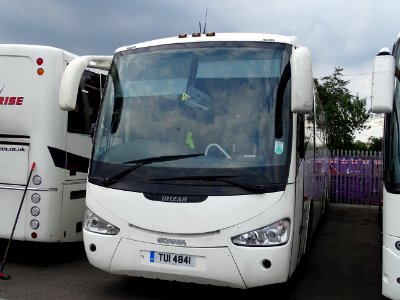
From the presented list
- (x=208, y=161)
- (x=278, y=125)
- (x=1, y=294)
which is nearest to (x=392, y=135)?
(x=278, y=125)

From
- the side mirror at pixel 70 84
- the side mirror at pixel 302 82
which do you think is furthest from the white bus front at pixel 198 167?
the side mirror at pixel 70 84

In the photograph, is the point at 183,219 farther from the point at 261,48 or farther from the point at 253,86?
the point at 261,48

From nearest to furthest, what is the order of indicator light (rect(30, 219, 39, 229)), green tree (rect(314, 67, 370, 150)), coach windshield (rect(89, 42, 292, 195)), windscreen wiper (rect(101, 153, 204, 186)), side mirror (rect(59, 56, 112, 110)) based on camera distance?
1. coach windshield (rect(89, 42, 292, 195))
2. windscreen wiper (rect(101, 153, 204, 186))
3. side mirror (rect(59, 56, 112, 110))
4. indicator light (rect(30, 219, 39, 229))
5. green tree (rect(314, 67, 370, 150))

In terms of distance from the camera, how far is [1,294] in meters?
5.52

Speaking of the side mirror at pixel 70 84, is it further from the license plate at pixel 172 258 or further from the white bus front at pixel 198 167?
the license plate at pixel 172 258

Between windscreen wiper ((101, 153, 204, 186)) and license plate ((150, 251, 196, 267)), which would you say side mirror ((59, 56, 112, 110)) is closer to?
windscreen wiper ((101, 153, 204, 186))

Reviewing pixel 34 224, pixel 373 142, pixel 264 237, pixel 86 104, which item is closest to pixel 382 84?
pixel 264 237

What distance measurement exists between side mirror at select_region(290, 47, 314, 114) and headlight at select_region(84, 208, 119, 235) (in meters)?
2.22

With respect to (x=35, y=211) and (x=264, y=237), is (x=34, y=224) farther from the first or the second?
(x=264, y=237)

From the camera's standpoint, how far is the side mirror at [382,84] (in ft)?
14.4

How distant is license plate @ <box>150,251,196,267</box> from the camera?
4668 mm

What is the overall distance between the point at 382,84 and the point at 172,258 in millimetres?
2586

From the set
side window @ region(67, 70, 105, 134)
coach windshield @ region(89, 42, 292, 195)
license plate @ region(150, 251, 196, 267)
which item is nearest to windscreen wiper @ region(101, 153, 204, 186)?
A: coach windshield @ region(89, 42, 292, 195)

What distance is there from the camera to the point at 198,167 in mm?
4820
